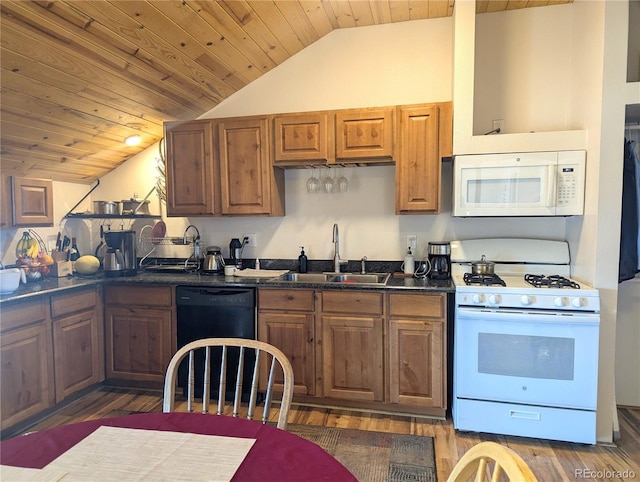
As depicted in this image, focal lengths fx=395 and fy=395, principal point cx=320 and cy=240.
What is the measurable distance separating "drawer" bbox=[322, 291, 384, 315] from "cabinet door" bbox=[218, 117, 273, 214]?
2.86 ft

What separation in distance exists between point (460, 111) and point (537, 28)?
0.97 metres

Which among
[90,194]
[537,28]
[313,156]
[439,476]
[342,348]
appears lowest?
[439,476]

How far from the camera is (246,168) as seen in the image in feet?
9.97

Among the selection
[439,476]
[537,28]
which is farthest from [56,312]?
[537,28]

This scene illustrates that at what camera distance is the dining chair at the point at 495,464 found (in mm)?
708

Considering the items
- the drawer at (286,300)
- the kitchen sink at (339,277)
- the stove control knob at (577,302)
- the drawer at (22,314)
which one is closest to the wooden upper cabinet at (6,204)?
the drawer at (22,314)

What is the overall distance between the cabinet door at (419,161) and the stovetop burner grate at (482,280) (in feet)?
1.67

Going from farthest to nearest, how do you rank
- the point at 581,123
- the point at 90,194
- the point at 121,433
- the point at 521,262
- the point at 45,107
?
the point at 90,194 < the point at 521,262 < the point at 581,123 < the point at 45,107 < the point at 121,433

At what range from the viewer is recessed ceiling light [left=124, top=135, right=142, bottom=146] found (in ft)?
10.6

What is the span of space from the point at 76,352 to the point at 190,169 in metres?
1.56

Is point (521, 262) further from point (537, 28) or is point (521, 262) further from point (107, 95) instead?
point (107, 95)

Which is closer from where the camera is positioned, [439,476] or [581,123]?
[439,476]

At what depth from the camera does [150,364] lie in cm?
296

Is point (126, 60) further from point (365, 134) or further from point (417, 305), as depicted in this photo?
point (417, 305)
